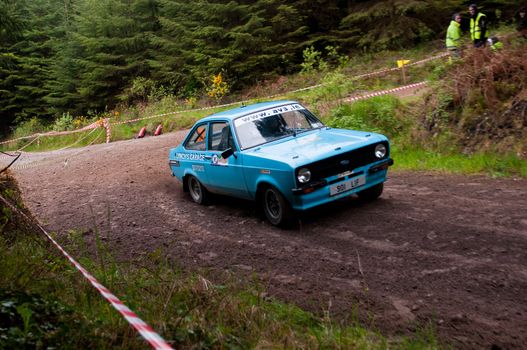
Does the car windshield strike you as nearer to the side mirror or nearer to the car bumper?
the side mirror

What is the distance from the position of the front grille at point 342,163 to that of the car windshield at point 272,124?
1.27m

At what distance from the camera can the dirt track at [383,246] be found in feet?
14.3

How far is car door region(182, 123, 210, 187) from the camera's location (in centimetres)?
882

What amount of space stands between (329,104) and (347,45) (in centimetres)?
1395

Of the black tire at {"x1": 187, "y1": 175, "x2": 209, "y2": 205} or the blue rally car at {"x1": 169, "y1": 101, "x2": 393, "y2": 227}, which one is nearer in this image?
the blue rally car at {"x1": 169, "y1": 101, "x2": 393, "y2": 227}

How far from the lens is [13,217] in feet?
21.2

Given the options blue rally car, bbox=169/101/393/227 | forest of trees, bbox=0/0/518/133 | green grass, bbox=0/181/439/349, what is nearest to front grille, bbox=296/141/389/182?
blue rally car, bbox=169/101/393/227

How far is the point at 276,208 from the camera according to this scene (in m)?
7.31

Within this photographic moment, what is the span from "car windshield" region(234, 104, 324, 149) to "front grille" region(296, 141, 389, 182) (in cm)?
127

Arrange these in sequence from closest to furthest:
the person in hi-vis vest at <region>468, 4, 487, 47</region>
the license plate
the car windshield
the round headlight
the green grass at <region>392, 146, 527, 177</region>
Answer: the license plate < the round headlight < the car windshield < the green grass at <region>392, 146, 527, 177</region> < the person in hi-vis vest at <region>468, 4, 487, 47</region>

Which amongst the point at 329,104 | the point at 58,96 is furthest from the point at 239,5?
the point at 58,96

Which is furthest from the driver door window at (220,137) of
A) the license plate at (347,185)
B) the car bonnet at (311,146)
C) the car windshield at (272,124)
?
the license plate at (347,185)

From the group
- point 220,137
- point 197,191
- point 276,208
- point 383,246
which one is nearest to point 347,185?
point 276,208

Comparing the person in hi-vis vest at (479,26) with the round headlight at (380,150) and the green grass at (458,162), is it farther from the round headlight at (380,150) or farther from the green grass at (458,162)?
the round headlight at (380,150)
